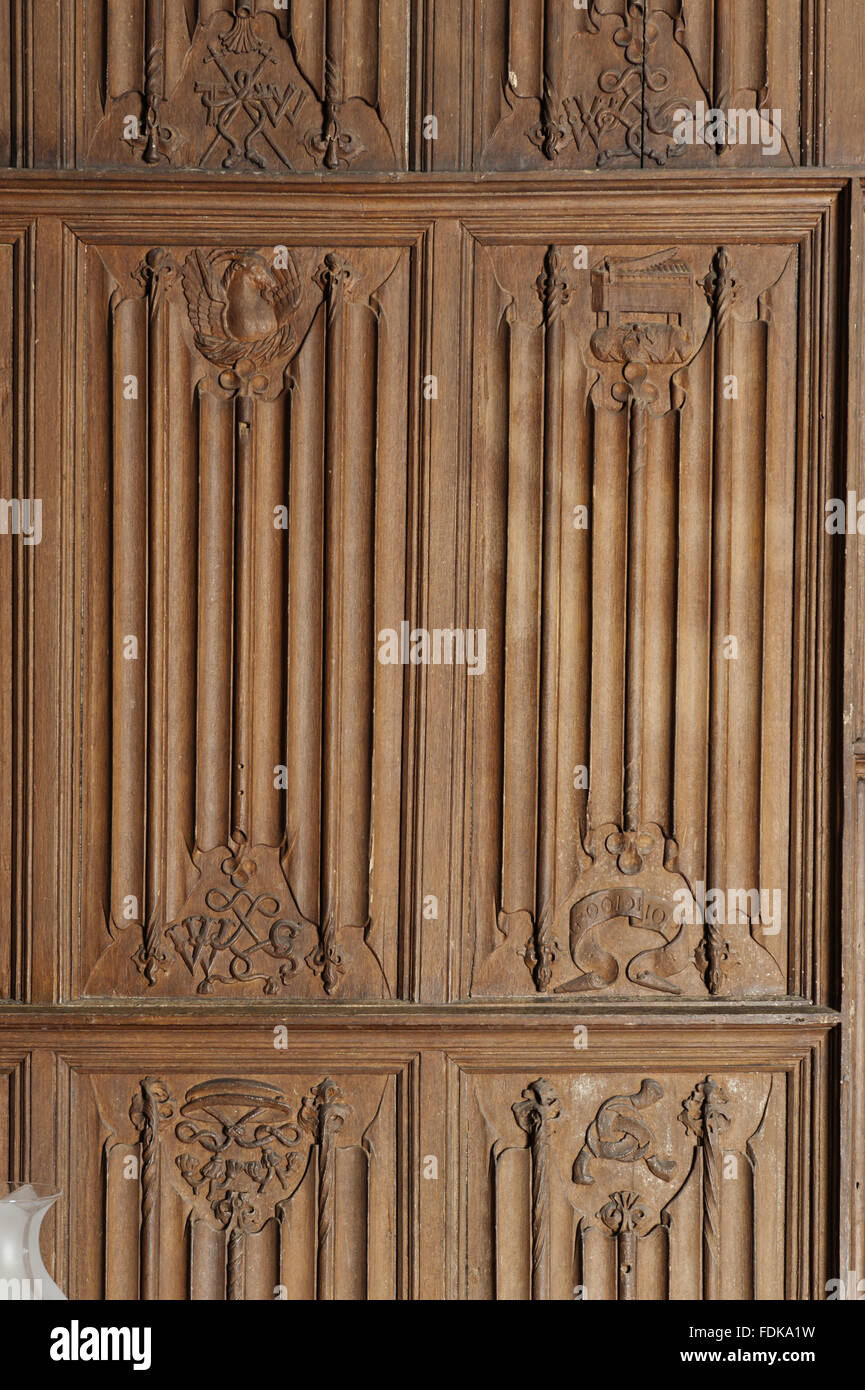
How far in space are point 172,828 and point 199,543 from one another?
600 millimetres

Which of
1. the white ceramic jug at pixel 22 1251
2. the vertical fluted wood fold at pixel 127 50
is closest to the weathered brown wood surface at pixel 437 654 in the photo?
the vertical fluted wood fold at pixel 127 50

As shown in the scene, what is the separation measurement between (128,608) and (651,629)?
1097 mm

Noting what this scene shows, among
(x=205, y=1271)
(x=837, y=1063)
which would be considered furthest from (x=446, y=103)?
(x=205, y=1271)

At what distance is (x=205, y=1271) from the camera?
2375 mm

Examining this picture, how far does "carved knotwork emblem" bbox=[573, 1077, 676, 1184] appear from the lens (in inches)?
93.8

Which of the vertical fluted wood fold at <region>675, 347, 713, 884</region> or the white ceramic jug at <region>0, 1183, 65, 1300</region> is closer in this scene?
the white ceramic jug at <region>0, 1183, 65, 1300</region>

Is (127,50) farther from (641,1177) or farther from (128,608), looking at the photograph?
(641,1177)

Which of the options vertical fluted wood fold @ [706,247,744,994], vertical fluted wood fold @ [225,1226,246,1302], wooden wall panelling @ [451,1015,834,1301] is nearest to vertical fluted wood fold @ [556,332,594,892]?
vertical fluted wood fold @ [706,247,744,994]

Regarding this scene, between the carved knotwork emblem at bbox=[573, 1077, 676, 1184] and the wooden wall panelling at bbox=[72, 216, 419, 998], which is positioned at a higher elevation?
the wooden wall panelling at bbox=[72, 216, 419, 998]

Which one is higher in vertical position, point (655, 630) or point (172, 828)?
point (655, 630)

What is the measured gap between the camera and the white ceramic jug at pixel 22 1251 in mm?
1611

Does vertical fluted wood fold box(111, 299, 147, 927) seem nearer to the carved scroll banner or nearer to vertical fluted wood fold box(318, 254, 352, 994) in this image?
vertical fluted wood fold box(318, 254, 352, 994)

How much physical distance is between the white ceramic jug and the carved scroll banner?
101 centimetres

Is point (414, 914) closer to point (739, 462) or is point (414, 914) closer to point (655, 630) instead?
point (655, 630)
